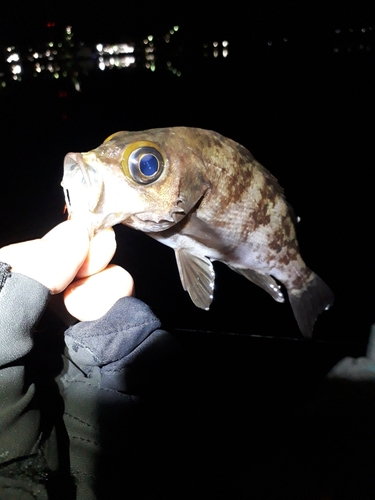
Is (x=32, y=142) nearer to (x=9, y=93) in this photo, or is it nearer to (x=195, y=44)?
(x=9, y=93)

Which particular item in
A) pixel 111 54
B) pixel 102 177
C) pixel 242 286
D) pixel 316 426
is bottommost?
pixel 242 286

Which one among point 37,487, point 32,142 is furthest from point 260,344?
point 32,142

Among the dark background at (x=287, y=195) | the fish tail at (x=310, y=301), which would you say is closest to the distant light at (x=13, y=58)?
the dark background at (x=287, y=195)

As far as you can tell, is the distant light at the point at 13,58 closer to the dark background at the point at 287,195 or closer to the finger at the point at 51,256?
the dark background at the point at 287,195

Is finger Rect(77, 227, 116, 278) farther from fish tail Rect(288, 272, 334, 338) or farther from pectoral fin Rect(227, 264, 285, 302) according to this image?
fish tail Rect(288, 272, 334, 338)

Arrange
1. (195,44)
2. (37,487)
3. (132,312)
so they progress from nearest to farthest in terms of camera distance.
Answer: (37,487) < (132,312) < (195,44)

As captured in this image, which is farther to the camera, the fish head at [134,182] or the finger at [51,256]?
the fish head at [134,182]

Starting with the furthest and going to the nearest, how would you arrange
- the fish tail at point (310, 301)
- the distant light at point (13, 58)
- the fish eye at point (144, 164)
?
the distant light at point (13, 58) → the fish tail at point (310, 301) → the fish eye at point (144, 164)

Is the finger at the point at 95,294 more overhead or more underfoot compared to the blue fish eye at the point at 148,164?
more underfoot
